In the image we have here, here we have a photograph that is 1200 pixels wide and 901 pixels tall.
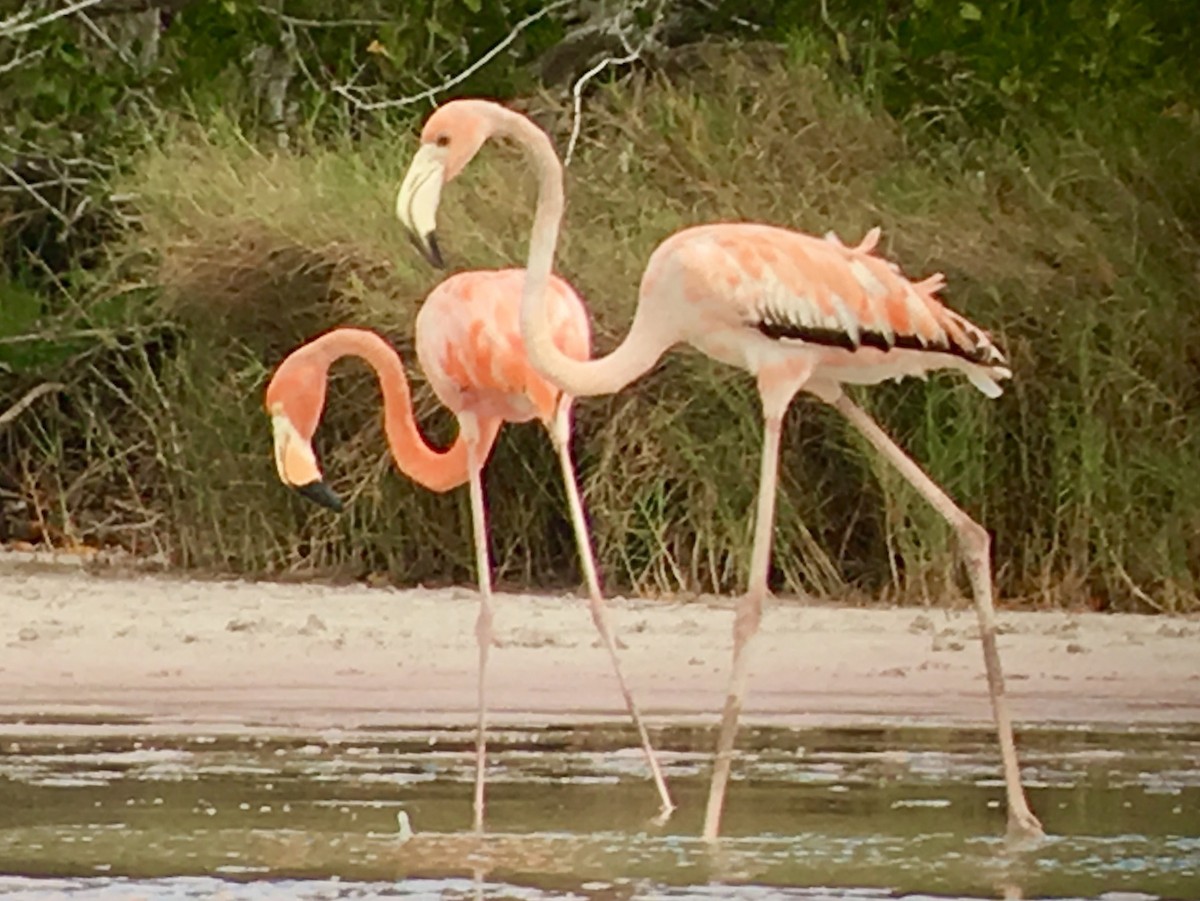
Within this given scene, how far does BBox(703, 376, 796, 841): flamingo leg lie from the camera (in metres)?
7.27

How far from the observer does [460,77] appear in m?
15.3

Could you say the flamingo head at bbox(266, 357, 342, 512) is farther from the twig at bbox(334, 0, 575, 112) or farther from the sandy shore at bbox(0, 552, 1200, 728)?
the twig at bbox(334, 0, 575, 112)

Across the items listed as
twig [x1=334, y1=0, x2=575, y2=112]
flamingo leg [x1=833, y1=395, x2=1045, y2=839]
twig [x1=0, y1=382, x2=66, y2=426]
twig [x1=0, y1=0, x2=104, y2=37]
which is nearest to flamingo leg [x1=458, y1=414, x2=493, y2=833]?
flamingo leg [x1=833, y1=395, x2=1045, y2=839]

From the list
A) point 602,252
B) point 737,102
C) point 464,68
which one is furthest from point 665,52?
point 602,252

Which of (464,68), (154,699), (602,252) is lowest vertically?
(154,699)

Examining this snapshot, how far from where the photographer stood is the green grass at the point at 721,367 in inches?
504

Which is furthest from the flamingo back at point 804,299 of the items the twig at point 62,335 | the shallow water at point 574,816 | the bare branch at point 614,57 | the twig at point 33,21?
the twig at point 33,21

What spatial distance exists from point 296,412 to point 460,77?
6.87 metres

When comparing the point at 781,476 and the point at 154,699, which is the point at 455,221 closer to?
the point at 781,476

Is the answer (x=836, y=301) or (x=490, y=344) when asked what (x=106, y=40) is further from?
(x=836, y=301)

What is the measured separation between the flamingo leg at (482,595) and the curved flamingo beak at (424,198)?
0.97m

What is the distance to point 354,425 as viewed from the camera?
13969 millimetres

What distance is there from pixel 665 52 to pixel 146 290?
2.96 m

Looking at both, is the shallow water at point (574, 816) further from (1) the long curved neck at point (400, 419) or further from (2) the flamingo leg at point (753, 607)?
(1) the long curved neck at point (400, 419)
